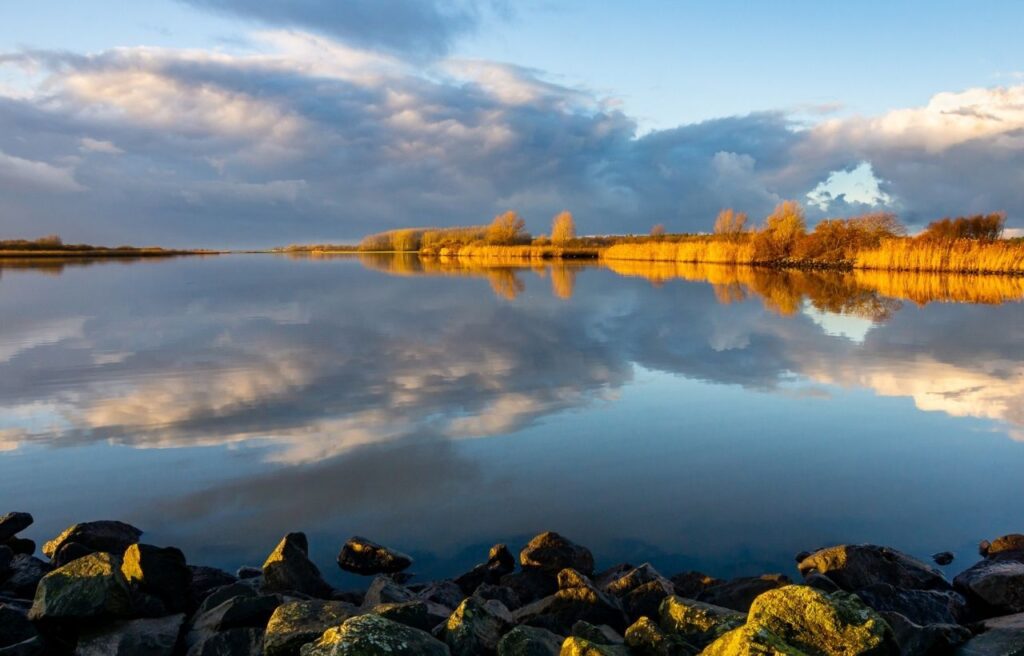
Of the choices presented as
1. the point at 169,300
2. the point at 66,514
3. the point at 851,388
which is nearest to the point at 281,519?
the point at 66,514

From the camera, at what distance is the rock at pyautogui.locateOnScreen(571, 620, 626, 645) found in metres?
3.52

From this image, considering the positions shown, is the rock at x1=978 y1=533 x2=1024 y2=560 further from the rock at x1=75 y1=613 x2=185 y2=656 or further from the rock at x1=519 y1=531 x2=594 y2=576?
the rock at x1=75 y1=613 x2=185 y2=656

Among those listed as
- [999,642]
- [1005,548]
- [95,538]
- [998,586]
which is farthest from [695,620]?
[95,538]

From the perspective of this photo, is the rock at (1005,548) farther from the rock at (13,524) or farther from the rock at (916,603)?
the rock at (13,524)

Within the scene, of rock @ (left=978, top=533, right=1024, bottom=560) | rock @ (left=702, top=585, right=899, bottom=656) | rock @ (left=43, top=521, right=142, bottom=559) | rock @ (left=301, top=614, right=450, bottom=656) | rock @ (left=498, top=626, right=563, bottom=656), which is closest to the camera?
rock @ (left=301, top=614, right=450, bottom=656)

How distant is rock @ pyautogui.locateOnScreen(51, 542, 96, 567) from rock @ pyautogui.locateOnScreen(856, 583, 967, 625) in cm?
527

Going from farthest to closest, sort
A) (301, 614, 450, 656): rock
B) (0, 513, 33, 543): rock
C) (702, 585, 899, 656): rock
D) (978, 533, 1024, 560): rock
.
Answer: (0, 513, 33, 543): rock
(978, 533, 1024, 560): rock
(702, 585, 899, 656): rock
(301, 614, 450, 656): rock

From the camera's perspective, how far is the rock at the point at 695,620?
3512 mm

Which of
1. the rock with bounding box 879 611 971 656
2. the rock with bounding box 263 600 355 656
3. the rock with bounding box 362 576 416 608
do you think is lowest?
the rock with bounding box 362 576 416 608

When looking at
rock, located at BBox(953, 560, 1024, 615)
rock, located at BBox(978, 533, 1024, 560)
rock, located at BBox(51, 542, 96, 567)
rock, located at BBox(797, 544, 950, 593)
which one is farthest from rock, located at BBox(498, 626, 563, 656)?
rock, located at BBox(978, 533, 1024, 560)

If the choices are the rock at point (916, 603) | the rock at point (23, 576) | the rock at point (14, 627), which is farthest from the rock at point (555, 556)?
the rock at point (23, 576)

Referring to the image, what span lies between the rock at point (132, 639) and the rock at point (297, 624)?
0.63 metres

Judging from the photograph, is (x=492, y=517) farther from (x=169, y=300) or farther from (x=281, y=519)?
(x=169, y=300)

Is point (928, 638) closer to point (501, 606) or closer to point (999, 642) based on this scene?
point (999, 642)
